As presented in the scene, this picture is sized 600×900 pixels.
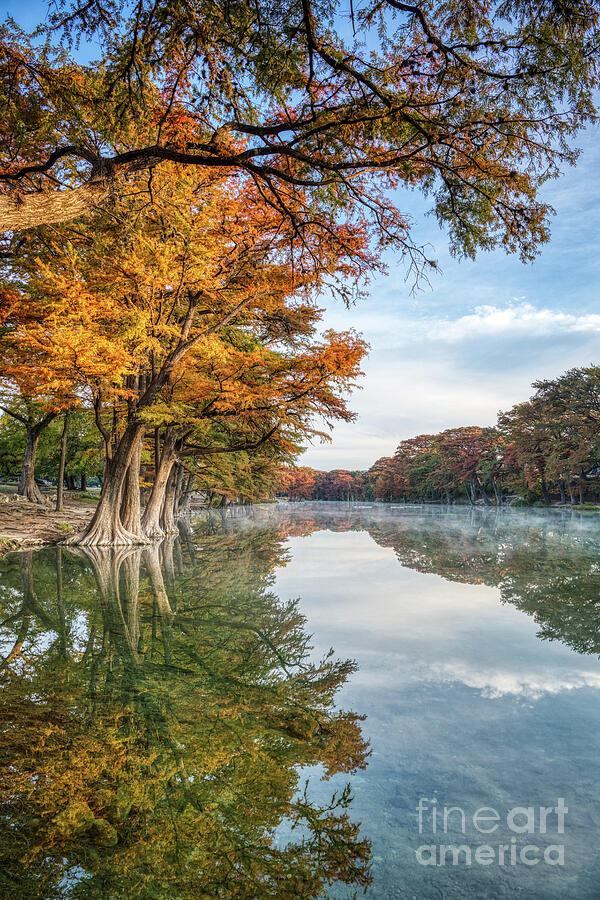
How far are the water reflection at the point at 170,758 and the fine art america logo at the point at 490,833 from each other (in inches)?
13.3

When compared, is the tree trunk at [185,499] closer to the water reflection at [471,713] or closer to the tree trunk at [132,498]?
the tree trunk at [132,498]

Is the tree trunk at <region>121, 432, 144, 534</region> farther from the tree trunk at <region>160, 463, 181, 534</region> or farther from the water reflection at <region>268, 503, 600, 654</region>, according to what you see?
the water reflection at <region>268, 503, 600, 654</region>

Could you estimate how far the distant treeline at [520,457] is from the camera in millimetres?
36906

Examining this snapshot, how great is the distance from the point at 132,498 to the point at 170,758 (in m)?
13.2

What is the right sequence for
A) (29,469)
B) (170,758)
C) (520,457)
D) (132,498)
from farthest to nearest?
(520,457), (29,469), (132,498), (170,758)

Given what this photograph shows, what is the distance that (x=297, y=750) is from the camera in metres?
2.79

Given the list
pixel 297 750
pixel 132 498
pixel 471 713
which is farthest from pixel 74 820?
pixel 132 498

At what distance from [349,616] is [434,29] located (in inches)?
261

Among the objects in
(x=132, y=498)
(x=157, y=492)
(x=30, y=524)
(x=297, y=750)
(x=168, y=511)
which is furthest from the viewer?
(x=168, y=511)

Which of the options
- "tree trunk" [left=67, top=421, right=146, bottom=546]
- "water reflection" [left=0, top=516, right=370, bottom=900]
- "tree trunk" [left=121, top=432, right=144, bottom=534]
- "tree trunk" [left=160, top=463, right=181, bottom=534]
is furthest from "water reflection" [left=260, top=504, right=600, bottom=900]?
"tree trunk" [left=160, top=463, right=181, bottom=534]

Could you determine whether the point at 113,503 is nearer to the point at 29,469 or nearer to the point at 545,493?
the point at 29,469

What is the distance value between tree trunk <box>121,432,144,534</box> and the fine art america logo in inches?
547

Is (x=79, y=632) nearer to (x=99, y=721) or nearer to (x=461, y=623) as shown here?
(x=99, y=721)

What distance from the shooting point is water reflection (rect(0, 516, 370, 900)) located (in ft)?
6.02
